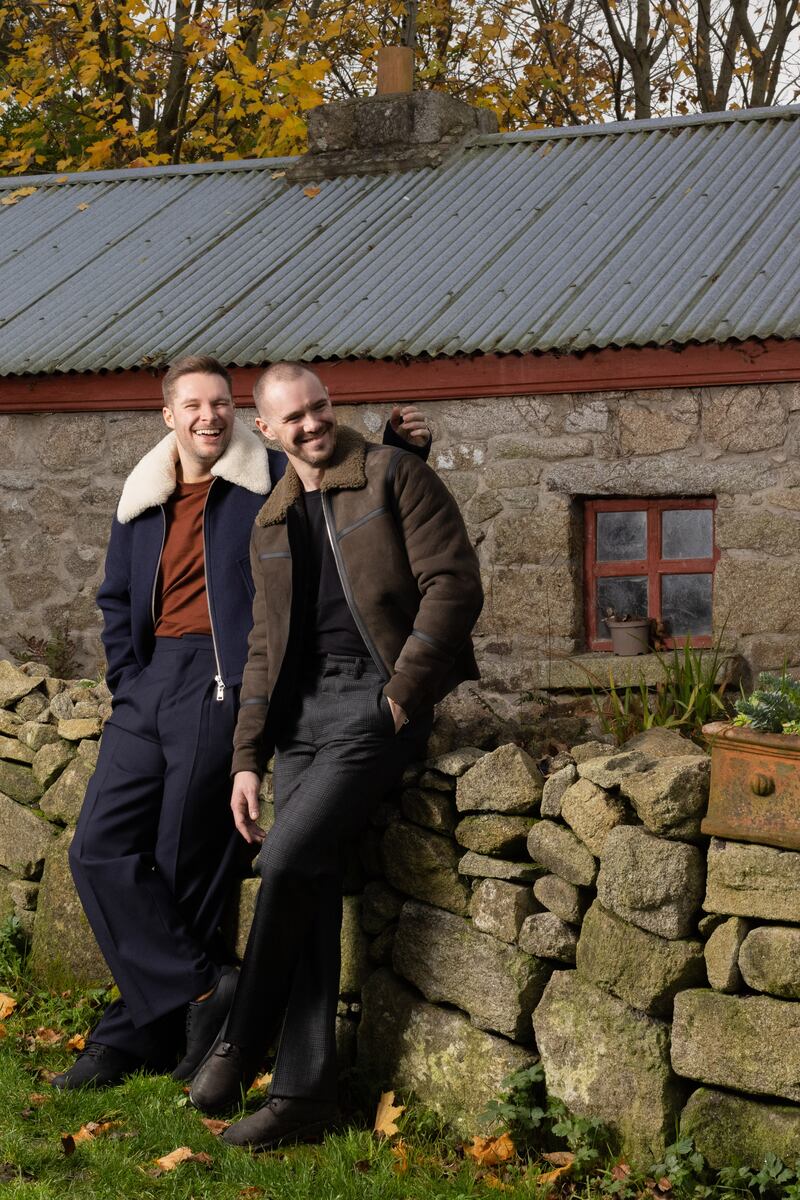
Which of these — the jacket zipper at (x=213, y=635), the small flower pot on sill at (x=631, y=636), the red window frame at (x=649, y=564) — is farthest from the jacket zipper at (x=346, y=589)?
the red window frame at (x=649, y=564)

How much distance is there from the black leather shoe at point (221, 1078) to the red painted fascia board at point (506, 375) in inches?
155

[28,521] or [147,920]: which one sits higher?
[28,521]

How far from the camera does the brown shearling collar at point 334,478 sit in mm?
3936

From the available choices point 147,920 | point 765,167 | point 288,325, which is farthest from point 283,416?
point 765,167

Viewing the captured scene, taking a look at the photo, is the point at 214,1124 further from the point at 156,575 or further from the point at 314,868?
the point at 156,575

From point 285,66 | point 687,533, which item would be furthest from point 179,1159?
point 285,66

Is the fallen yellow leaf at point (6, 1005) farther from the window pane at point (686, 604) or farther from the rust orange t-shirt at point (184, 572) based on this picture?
the window pane at point (686, 604)

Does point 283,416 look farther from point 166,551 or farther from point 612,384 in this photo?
point 612,384

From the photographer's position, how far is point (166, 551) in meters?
4.43

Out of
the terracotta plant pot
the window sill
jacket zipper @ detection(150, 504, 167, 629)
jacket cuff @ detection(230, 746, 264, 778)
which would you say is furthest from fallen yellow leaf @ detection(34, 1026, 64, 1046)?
the window sill

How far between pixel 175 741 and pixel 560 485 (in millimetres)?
3252

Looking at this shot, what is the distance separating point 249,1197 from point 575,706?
3.75 metres

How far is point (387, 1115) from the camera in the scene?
399 centimetres

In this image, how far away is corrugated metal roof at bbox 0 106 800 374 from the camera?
7145mm
